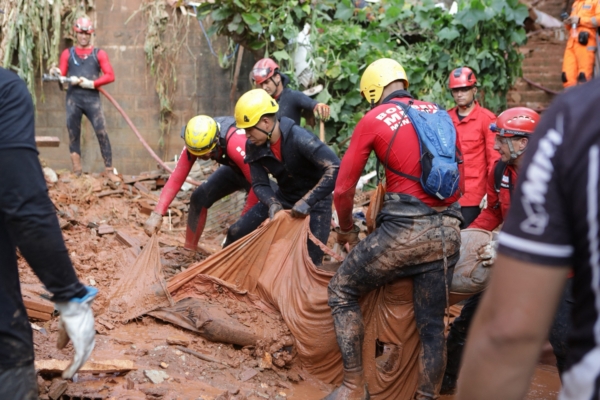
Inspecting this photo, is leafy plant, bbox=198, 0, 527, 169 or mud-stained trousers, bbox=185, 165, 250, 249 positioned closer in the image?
mud-stained trousers, bbox=185, 165, 250, 249

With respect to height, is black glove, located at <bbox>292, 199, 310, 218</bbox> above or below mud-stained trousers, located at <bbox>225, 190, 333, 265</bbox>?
above

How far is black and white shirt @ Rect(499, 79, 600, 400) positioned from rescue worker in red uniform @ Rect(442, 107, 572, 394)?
2628mm

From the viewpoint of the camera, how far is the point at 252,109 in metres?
5.03

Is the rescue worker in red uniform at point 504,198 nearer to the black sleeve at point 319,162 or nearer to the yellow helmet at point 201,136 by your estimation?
the black sleeve at point 319,162

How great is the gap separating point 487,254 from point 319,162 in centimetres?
148

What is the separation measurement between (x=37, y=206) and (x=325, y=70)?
7.50 meters

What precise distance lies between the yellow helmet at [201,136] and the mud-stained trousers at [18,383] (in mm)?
3504

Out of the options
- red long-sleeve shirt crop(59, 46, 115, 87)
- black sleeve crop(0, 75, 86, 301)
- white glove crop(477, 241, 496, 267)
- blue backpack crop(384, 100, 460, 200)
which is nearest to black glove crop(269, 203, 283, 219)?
blue backpack crop(384, 100, 460, 200)

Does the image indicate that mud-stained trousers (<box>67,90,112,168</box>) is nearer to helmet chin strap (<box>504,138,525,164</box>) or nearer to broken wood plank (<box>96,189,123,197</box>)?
broken wood plank (<box>96,189,123,197</box>)

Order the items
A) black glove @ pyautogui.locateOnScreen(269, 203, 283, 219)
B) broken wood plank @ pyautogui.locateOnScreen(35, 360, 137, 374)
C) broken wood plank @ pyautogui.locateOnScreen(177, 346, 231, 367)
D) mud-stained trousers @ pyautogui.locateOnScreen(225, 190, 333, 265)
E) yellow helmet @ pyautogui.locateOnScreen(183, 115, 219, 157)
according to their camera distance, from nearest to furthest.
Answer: broken wood plank @ pyautogui.locateOnScreen(35, 360, 137, 374)
broken wood plank @ pyautogui.locateOnScreen(177, 346, 231, 367)
black glove @ pyautogui.locateOnScreen(269, 203, 283, 219)
mud-stained trousers @ pyautogui.locateOnScreen(225, 190, 333, 265)
yellow helmet @ pyautogui.locateOnScreen(183, 115, 219, 157)

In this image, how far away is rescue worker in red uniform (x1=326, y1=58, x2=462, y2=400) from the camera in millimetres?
4074

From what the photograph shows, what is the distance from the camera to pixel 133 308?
505cm

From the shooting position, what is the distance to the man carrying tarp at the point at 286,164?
16.7 ft

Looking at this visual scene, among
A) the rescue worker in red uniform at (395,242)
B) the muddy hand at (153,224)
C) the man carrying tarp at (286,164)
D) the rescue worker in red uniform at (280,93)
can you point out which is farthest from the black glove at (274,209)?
the rescue worker in red uniform at (280,93)
